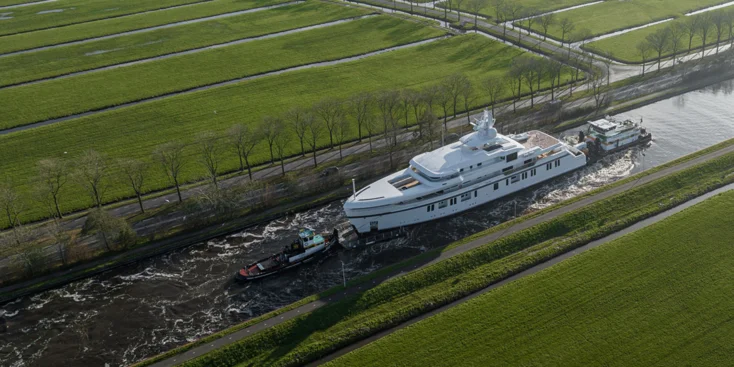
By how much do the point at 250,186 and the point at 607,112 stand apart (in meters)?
61.3

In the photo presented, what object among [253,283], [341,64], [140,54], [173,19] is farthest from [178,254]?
[173,19]

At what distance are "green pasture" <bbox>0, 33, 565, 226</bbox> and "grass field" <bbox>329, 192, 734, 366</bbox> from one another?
4679 centimetres

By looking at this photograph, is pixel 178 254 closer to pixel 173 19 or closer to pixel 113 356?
pixel 113 356

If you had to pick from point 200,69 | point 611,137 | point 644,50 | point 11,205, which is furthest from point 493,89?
point 11,205

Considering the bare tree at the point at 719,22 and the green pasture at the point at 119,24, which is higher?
the green pasture at the point at 119,24

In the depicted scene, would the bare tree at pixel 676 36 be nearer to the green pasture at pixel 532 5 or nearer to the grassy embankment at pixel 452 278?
the green pasture at pixel 532 5

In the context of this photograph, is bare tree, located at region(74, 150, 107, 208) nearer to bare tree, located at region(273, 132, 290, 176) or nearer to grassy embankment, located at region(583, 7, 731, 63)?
bare tree, located at region(273, 132, 290, 176)

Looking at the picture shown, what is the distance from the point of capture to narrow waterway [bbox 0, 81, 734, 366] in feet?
205

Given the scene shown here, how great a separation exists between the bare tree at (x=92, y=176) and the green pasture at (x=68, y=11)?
104 meters

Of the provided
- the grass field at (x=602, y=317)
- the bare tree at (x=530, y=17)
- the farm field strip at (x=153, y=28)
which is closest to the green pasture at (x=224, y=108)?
the bare tree at (x=530, y=17)

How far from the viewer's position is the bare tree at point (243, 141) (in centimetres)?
8950

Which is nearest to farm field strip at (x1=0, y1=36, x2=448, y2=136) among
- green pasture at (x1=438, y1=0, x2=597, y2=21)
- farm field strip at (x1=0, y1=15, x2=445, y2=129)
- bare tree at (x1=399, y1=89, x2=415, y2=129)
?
farm field strip at (x1=0, y1=15, x2=445, y2=129)

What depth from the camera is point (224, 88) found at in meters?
125

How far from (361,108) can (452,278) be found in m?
41.0
